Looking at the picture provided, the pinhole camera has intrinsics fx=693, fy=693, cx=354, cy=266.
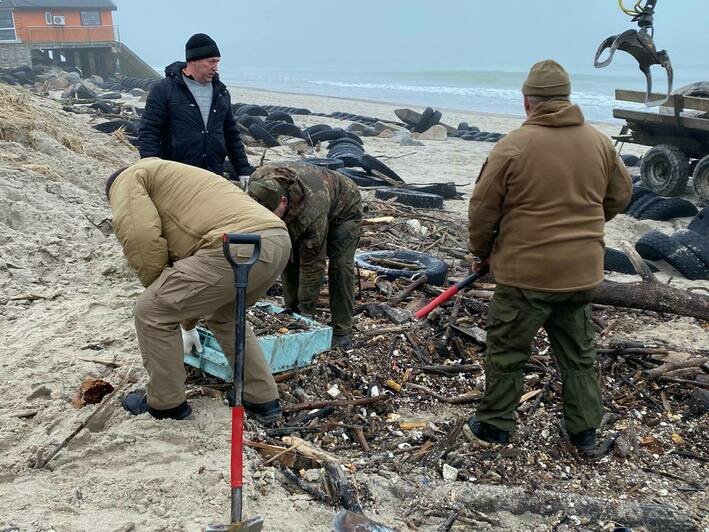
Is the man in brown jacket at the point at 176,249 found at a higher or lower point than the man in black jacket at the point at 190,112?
lower

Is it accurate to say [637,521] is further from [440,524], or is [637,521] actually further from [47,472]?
[47,472]

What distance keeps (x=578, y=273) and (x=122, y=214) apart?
2405mm

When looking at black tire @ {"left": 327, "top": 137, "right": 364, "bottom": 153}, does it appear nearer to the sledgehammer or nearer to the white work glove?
the sledgehammer

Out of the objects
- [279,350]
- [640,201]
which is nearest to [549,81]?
[279,350]

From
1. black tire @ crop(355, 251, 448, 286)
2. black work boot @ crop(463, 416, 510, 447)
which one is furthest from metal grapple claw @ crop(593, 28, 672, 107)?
black work boot @ crop(463, 416, 510, 447)

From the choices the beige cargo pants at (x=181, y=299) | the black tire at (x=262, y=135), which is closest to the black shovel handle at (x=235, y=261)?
the beige cargo pants at (x=181, y=299)

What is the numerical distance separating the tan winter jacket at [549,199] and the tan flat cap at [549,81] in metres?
0.06

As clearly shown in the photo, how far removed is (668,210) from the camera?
1031cm

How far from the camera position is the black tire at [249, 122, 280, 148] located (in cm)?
1546

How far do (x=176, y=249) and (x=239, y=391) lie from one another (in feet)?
3.11

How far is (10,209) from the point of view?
23.3 ft

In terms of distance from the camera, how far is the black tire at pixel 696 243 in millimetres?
7625

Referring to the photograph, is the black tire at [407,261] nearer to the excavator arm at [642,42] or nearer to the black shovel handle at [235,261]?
the black shovel handle at [235,261]

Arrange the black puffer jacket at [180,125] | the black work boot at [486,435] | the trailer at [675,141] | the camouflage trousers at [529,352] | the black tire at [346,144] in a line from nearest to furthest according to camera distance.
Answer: the camouflage trousers at [529,352] → the black work boot at [486,435] → the black puffer jacket at [180,125] → the trailer at [675,141] → the black tire at [346,144]
